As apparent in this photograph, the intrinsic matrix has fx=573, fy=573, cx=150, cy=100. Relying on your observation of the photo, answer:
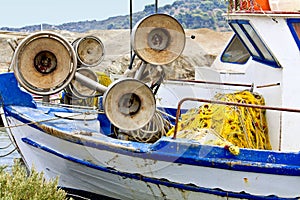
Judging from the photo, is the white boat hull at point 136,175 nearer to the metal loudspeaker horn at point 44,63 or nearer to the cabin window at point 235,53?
the metal loudspeaker horn at point 44,63

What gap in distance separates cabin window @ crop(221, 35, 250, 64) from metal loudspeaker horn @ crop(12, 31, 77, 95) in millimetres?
2798

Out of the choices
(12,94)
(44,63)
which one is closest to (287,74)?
(44,63)

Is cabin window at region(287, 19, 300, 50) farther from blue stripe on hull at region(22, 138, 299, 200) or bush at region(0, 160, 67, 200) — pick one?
bush at region(0, 160, 67, 200)

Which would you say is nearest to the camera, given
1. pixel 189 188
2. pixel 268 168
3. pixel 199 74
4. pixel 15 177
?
pixel 15 177

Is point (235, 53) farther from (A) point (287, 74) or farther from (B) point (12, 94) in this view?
(B) point (12, 94)

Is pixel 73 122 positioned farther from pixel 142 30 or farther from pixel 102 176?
pixel 142 30

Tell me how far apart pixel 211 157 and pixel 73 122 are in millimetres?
2017

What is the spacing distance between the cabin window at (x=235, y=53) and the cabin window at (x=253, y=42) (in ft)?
3.23

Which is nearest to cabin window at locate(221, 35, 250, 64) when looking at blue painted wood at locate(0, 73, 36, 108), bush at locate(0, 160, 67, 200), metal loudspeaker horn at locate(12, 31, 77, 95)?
metal loudspeaker horn at locate(12, 31, 77, 95)

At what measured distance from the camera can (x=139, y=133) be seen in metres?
6.91

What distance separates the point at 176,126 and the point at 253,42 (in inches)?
64.0

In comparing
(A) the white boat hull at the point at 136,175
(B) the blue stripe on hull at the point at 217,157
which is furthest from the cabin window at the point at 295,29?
(A) the white boat hull at the point at 136,175

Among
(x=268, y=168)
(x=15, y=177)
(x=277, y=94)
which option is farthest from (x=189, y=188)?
(x=15, y=177)

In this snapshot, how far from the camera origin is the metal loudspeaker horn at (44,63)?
20.7ft
